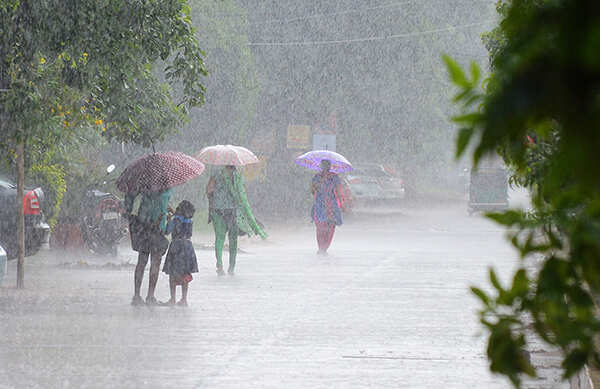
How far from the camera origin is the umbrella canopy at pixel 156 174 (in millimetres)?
11742

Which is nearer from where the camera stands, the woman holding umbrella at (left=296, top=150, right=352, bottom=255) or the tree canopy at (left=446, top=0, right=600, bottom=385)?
the tree canopy at (left=446, top=0, right=600, bottom=385)

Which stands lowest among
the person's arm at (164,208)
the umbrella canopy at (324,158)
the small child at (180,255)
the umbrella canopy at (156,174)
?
the small child at (180,255)

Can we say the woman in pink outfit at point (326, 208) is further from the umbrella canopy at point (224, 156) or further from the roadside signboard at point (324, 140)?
the roadside signboard at point (324, 140)

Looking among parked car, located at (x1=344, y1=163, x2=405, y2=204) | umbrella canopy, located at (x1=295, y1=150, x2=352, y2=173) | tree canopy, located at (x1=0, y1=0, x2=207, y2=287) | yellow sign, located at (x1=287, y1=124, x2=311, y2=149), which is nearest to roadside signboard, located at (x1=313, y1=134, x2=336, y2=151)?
yellow sign, located at (x1=287, y1=124, x2=311, y2=149)

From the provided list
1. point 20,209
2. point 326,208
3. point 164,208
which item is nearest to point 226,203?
point 20,209

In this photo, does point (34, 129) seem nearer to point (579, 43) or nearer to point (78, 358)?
point (78, 358)

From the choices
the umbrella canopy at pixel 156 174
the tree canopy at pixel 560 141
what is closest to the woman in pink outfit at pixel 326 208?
the umbrella canopy at pixel 156 174

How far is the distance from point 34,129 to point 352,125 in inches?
1187

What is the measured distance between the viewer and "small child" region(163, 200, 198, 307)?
11.8m

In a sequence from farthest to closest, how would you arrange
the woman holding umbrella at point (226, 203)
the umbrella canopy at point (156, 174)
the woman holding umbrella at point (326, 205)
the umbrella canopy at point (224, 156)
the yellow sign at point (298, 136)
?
the yellow sign at point (298, 136) → the woman holding umbrella at point (326, 205) → the umbrella canopy at point (224, 156) → the woman holding umbrella at point (226, 203) → the umbrella canopy at point (156, 174)

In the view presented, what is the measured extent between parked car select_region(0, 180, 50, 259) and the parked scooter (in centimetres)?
325

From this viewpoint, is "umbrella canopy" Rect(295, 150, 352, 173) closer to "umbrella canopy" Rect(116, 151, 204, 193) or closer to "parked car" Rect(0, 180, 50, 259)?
"parked car" Rect(0, 180, 50, 259)

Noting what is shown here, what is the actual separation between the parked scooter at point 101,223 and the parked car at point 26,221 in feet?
10.7

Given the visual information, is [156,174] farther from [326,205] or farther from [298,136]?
[298,136]
